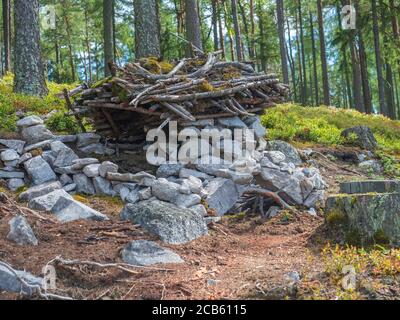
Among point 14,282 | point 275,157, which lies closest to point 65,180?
point 275,157

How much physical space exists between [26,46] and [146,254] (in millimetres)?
8957

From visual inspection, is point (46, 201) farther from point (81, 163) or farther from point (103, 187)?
point (81, 163)

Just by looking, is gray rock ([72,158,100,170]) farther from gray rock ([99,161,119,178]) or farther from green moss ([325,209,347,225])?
green moss ([325,209,347,225])

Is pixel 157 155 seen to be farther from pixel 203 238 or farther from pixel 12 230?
pixel 12 230

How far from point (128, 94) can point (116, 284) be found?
4227 millimetres

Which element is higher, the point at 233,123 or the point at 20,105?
the point at 20,105

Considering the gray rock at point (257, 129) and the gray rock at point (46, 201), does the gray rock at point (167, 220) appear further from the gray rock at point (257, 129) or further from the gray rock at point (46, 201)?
the gray rock at point (257, 129)

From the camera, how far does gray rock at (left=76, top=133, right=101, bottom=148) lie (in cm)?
941

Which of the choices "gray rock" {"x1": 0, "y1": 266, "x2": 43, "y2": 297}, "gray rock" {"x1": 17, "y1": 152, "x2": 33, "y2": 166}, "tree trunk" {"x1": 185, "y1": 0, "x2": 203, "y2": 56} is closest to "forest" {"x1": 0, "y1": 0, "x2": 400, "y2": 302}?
"gray rock" {"x1": 0, "y1": 266, "x2": 43, "y2": 297}

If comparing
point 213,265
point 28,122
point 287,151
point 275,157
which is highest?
point 28,122

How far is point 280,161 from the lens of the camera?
8664 mm

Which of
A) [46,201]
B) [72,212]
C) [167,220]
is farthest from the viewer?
[46,201]

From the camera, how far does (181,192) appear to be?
731 cm
